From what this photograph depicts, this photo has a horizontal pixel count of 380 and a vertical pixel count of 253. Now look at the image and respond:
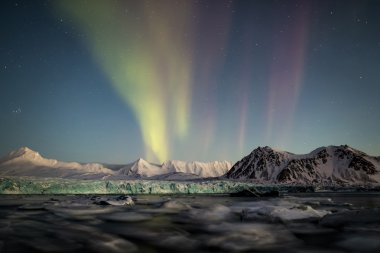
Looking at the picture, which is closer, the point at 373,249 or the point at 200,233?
the point at 373,249

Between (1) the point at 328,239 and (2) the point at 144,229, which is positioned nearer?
(1) the point at 328,239

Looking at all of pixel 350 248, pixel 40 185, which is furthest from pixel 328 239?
pixel 40 185

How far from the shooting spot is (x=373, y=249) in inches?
487

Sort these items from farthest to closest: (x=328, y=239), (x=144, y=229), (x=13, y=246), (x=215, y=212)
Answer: (x=215, y=212) < (x=144, y=229) < (x=328, y=239) < (x=13, y=246)

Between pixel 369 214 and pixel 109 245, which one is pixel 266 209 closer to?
pixel 369 214

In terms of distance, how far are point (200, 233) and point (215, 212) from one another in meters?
10.7

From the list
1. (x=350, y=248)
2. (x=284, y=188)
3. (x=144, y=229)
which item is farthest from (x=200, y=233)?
(x=284, y=188)

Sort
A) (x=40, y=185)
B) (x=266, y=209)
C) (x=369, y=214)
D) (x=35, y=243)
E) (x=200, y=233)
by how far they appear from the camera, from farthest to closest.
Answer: (x=40, y=185), (x=266, y=209), (x=369, y=214), (x=200, y=233), (x=35, y=243)

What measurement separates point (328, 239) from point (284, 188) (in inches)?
5840

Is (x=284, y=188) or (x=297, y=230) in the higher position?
(x=284, y=188)

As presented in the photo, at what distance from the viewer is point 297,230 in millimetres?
18031

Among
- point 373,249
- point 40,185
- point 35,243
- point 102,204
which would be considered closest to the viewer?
point 373,249

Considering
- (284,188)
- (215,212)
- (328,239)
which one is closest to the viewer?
(328,239)

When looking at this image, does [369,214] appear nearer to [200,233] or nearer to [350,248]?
[350,248]
